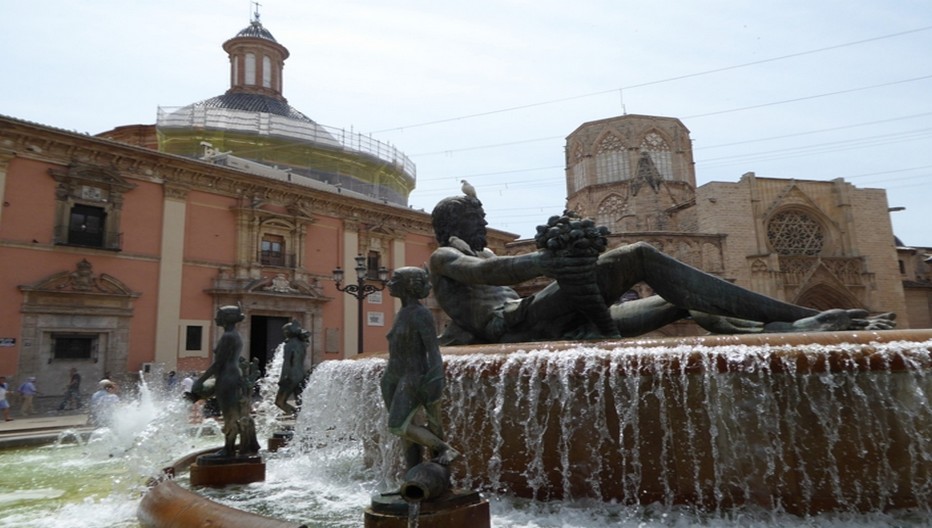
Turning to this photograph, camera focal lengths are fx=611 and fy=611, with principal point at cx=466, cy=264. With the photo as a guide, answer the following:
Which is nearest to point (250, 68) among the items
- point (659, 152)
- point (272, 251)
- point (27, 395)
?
point (272, 251)

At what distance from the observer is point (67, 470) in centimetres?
660

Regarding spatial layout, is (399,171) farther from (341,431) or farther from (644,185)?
(341,431)

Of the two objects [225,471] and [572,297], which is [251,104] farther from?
[572,297]

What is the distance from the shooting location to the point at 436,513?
2.68 m

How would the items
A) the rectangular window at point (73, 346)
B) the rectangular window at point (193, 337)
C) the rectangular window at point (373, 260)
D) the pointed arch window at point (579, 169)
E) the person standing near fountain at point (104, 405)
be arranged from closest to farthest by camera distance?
1. the person standing near fountain at point (104, 405)
2. the rectangular window at point (73, 346)
3. the rectangular window at point (193, 337)
4. the rectangular window at point (373, 260)
5. the pointed arch window at point (579, 169)

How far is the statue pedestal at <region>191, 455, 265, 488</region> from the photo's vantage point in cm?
454

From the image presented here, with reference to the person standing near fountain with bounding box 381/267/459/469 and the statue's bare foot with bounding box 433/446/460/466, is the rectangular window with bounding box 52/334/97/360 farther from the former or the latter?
the statue's bare foot with bounding box 433/446/460/466

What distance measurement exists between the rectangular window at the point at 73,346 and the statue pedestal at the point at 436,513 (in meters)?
19.7

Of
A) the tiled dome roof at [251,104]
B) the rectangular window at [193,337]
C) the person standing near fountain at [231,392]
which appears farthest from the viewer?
the tiled dome roof at [251,104]

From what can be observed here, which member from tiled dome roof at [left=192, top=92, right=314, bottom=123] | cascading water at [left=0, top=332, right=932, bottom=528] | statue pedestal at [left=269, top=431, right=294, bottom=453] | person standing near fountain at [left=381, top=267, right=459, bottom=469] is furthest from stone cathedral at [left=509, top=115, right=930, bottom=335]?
person standing near fountain at [left=381, top=267, right=459, bottom=469]

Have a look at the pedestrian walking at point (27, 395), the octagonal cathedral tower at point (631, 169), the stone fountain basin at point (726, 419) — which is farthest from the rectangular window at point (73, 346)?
the octagonal cathedral tower at point (631, 169)

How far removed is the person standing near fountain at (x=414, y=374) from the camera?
116 inches

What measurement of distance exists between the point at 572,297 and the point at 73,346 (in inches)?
781

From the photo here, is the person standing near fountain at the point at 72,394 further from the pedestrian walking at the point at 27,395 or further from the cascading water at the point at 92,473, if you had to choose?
the cascading water at the point at 92,473
